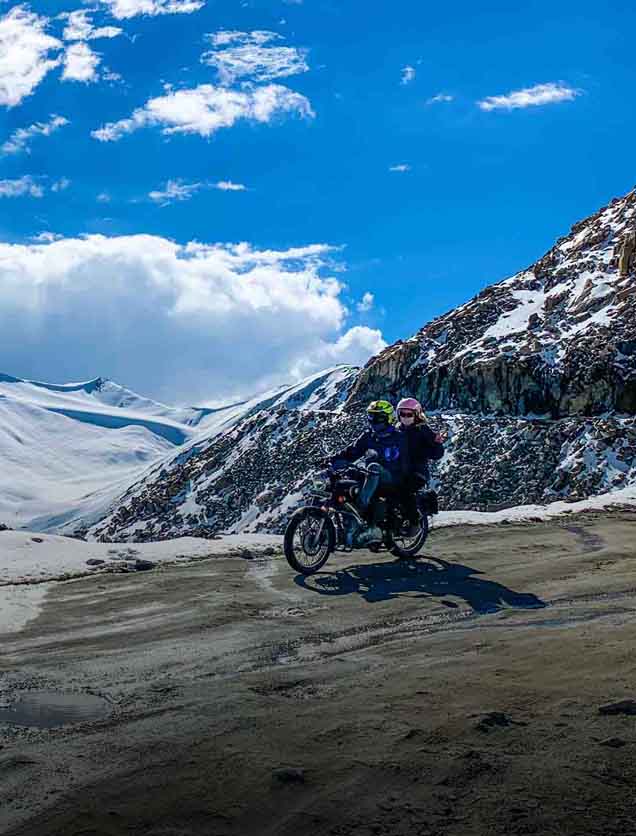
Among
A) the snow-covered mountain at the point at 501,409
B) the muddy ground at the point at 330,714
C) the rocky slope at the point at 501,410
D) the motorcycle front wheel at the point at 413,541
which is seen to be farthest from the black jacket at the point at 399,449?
the snow-covered mountain at the point at 501,409

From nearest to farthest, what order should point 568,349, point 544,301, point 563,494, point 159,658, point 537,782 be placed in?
point 537,782, point 159,658, point 563,494, point 568,349, point 544,301

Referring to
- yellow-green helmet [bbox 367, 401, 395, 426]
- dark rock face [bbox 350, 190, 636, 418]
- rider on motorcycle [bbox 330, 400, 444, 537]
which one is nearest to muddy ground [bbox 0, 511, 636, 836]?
rider on motorcycle [bbox 330, 400, 444, 537]

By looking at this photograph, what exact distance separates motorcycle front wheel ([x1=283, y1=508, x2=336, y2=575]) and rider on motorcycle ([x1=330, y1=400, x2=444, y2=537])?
0.94 metres

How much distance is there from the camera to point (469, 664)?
5816 millimetres

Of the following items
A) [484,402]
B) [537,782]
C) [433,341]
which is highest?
[433,341]

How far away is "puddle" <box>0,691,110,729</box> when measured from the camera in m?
4.76

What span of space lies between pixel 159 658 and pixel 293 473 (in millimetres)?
77074

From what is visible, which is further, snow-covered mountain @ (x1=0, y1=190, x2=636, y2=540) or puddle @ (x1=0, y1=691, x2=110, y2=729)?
snow-covered mountain @ (x1=0, y1=190, x2=636, y2=540)

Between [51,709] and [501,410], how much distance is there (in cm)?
6851

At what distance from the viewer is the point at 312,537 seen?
11.4 m

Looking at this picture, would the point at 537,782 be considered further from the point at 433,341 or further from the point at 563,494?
the point at 433,341

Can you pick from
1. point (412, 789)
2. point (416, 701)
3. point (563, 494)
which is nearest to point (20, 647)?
point (416, 701)

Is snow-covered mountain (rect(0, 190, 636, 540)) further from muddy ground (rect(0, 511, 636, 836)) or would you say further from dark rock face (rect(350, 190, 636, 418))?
muddy ground (rect(0, 511, 636, 836))

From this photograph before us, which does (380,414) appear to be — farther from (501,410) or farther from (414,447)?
(501,410)
